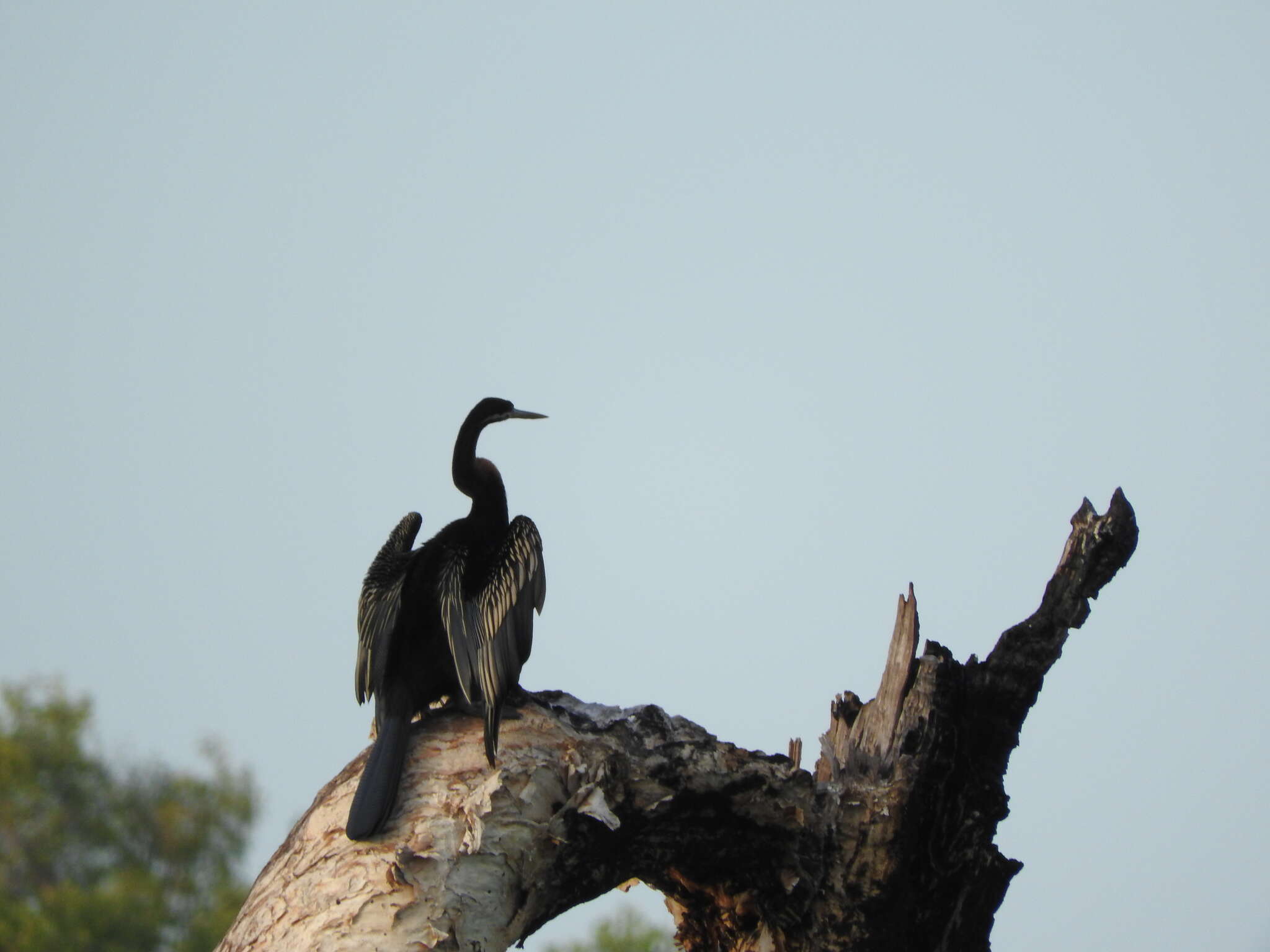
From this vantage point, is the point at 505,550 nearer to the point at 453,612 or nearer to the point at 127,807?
the point at 453,612

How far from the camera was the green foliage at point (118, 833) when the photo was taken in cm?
1608

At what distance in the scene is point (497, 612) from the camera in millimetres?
4930

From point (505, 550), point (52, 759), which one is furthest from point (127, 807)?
point (505, 550)

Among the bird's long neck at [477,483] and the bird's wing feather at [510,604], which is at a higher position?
the bird's long neck at [477,483]

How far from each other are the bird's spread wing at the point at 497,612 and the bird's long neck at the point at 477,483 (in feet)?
0.72

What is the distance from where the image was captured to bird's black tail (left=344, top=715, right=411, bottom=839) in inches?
159

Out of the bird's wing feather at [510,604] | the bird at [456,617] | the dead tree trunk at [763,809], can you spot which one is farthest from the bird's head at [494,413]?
the dead tree trunk at [763,809]

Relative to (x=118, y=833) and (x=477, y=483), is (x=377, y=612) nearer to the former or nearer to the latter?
(x=477, y=483)

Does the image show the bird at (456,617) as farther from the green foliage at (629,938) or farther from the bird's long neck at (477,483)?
the green foliage at (629,938)

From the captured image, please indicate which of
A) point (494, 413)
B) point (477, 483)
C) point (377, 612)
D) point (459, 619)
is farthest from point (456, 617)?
point (494, 413)

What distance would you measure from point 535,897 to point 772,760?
1004mm

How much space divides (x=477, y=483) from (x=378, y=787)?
1.75 m

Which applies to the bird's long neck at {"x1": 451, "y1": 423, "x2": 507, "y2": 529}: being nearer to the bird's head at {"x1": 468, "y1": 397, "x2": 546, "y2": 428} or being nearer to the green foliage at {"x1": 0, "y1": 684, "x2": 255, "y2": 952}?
the bird's head at {"x1": 468, "y1": 397, "x2": 546, "y2": 428}

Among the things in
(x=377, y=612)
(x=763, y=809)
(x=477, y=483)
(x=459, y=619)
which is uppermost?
(x=477, y=483)
